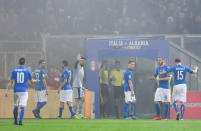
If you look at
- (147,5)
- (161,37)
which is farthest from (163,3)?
(161,37)

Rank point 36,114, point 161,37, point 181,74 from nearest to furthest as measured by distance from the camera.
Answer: point 181,74 < point 36,114 < point 161,37

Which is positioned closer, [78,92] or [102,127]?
[102,127]

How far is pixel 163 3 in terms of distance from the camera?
25.5 m

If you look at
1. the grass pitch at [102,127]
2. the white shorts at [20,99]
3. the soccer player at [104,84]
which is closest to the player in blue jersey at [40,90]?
the soccer player at [104,84]

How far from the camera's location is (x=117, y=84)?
19.0 m

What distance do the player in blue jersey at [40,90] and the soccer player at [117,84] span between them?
3.18 metres

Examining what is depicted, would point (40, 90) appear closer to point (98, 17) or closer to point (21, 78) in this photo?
point (21, 78)

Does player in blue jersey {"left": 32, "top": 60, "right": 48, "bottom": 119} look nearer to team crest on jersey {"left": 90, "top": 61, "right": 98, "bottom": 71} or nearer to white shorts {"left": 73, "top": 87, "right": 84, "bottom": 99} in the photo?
white shorts {"left": 73, "top": 87, "right": 84, "bottom": 99}

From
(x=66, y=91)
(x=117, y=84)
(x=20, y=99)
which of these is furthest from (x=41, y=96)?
(x=20, y=99)

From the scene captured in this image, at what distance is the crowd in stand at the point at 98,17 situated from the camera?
24094 millimetres

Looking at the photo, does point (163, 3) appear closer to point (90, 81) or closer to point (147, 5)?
point (147, 5)

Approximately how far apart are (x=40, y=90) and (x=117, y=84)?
133 inches

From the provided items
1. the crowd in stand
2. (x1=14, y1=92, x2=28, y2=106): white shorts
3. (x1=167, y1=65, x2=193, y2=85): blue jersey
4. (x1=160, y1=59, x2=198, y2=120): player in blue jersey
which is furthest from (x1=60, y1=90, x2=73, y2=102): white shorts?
the crowd in stand

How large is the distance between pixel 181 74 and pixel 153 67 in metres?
3.51
